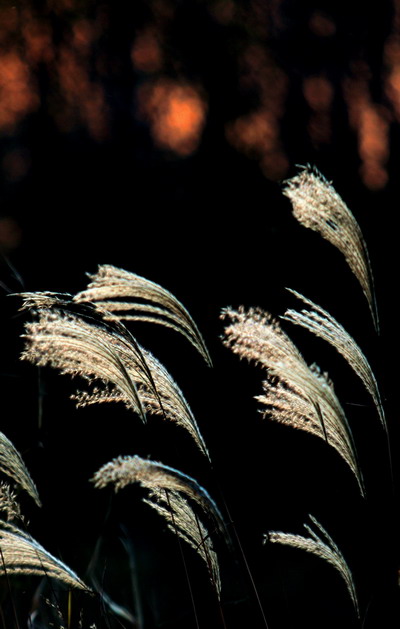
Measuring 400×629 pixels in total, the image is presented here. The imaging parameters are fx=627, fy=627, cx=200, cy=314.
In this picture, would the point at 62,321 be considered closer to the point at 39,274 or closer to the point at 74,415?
the point at 74,415

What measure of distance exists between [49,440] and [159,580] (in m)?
1.28

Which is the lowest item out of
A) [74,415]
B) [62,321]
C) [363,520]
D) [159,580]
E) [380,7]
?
[159,580]

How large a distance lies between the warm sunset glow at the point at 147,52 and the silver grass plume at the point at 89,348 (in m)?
3.21

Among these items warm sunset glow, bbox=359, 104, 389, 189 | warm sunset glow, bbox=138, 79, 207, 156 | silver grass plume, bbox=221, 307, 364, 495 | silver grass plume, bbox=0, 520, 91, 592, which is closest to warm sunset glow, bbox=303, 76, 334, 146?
warm sunset glow, bbox=359, 104, 389, 189

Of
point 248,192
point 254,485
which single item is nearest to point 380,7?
point 248,192

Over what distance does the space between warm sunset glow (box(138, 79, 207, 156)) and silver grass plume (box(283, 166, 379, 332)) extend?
9.18 feet

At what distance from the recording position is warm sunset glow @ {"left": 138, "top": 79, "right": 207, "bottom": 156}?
4.02m

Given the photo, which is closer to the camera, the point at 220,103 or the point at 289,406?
the point at 289,406

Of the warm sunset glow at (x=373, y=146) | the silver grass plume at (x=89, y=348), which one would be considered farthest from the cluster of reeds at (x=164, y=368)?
the warm sunset glow at (x=373, y=146)

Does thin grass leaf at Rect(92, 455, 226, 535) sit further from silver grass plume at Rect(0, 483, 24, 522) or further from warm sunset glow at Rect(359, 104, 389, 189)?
warm sunset glow at Rect(359, 104, 389, 189)

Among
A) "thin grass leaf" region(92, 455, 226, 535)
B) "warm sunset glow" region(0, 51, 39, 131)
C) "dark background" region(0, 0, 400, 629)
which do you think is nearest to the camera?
"thin grass leaf" region(92, 455, 226, 535)

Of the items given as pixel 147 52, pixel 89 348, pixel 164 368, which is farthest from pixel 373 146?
pixel 89 348

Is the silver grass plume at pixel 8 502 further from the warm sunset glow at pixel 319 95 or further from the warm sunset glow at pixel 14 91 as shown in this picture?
the warm sunset glow at pixel 319 95

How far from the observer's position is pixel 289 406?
1226 millimetres
